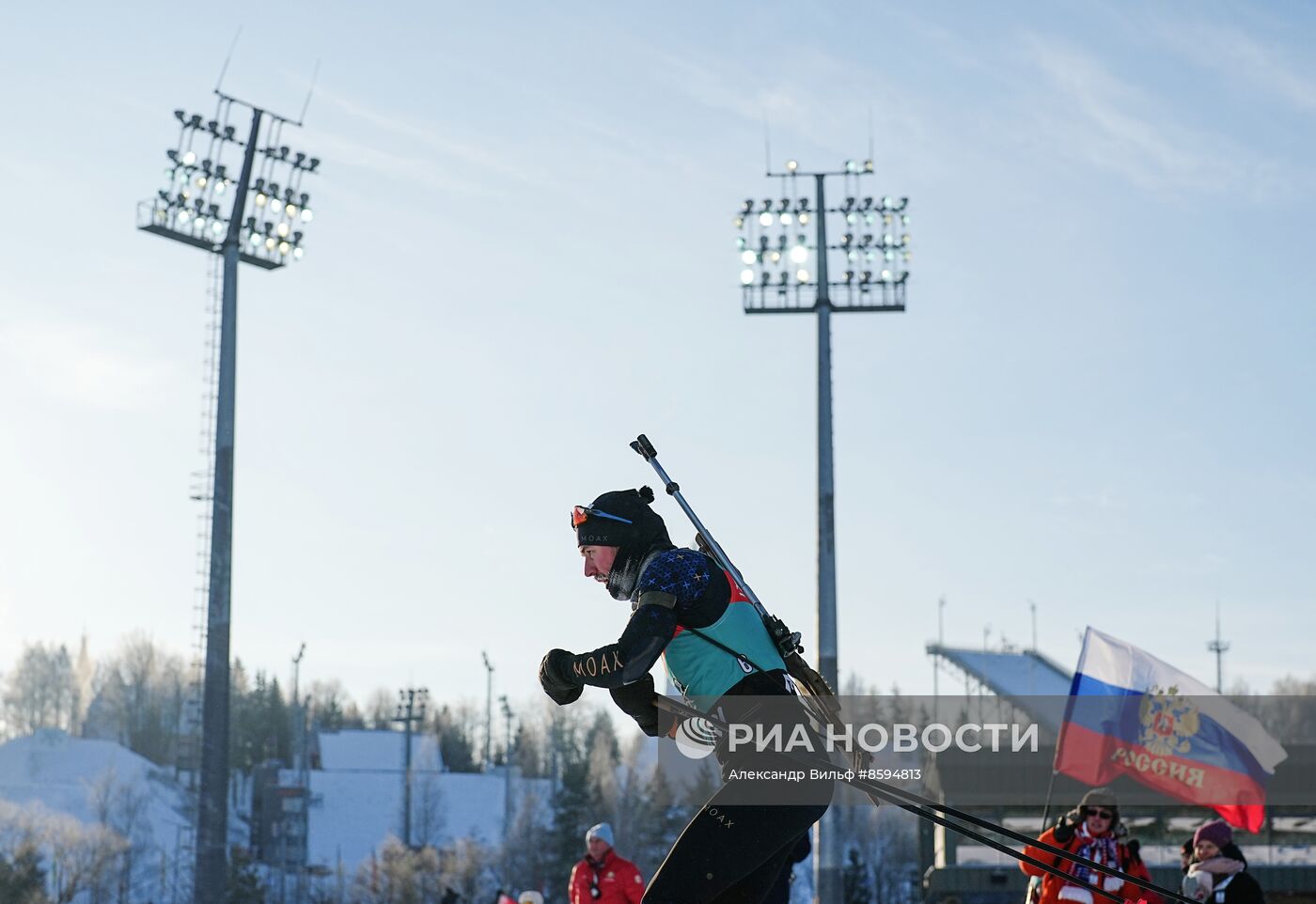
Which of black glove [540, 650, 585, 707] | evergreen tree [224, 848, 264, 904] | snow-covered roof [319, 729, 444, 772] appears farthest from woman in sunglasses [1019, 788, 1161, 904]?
snow-covered roof [319, 729, 444, 772]

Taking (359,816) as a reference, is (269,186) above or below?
above

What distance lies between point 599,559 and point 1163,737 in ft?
39.2

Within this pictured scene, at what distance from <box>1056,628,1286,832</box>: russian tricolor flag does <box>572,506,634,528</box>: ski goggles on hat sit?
454 inches

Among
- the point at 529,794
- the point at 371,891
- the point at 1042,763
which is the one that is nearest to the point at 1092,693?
the point at 1042,763

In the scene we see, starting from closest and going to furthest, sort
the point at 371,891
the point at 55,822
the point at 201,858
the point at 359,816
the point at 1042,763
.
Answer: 1. the point at 201,858
2. the point at 1042,763
3. the point at 371,891
4. the point at 55,822
5. the point at 359,816

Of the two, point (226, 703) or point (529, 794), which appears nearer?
point (226, 703)

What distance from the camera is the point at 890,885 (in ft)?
292

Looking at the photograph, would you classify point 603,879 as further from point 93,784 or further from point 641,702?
point 93,784

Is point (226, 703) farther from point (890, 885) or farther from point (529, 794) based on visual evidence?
point (890, 885)

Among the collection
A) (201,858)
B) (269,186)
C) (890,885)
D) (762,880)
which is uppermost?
(269,186)

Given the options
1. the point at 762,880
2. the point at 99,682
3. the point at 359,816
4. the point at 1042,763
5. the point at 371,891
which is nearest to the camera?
the point at 762,880

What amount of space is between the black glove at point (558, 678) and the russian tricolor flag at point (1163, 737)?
1170 centimetres

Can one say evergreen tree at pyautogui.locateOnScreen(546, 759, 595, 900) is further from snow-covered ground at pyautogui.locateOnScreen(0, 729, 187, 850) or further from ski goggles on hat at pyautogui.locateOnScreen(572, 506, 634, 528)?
ski goggles on hat at pyautogui.locateOnScreen(572, 506, 634, 528)

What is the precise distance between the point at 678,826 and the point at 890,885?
42.6 feet
